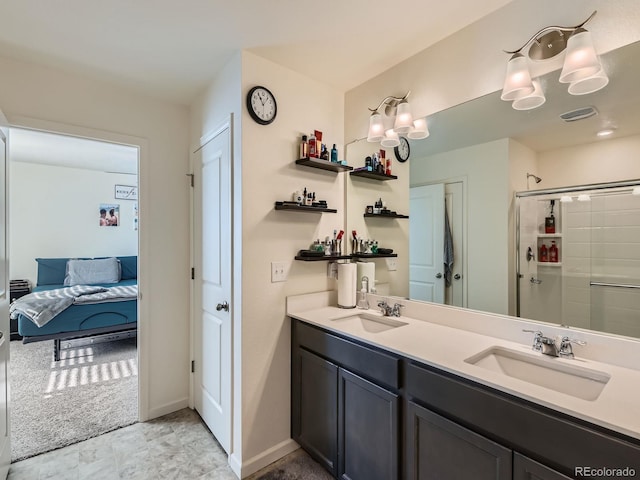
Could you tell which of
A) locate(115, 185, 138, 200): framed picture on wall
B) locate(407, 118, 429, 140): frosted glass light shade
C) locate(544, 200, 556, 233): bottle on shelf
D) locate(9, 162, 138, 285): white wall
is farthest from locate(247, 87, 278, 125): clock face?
locate(9, 162, 138, 285): white wall

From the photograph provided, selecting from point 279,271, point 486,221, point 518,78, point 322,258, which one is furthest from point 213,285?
point 518,78

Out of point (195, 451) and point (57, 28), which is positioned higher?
point (57, 28)

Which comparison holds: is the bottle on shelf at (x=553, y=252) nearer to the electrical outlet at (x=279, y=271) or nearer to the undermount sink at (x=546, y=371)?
the undermount sink at (x=546, y=371)

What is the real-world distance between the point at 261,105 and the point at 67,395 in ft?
9.82

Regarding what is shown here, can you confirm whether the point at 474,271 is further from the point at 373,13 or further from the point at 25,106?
the point at 25,106

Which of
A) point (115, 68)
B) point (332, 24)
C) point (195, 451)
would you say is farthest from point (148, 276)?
point (332, 24)

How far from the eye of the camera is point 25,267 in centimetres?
486

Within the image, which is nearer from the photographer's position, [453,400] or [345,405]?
[453,400]

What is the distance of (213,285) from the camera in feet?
7.28

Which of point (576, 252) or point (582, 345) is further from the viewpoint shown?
point (576, 252)

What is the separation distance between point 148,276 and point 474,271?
7.47ft

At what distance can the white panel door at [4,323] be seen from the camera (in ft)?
5.75

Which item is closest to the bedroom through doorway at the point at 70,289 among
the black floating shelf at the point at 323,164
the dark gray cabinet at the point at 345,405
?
the black floating shelf at the point at 323,164

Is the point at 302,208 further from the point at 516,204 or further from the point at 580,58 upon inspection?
the point at 580,58
